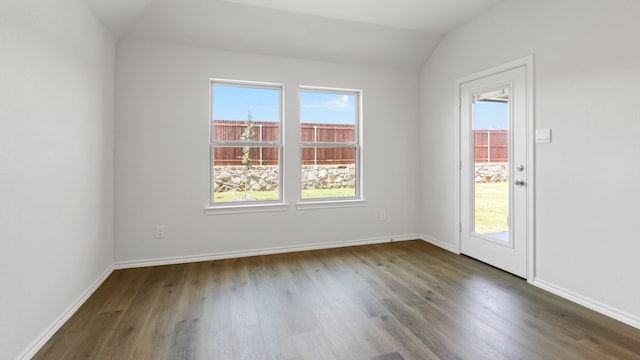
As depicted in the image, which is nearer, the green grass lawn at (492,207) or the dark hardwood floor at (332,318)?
the dark hardwood floor at (332,318)

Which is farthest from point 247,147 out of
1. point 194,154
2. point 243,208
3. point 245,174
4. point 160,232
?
point 160,232

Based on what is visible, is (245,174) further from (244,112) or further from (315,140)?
(315,140)

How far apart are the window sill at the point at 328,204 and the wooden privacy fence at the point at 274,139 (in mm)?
533

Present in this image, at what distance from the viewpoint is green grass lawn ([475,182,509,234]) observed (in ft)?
10.6

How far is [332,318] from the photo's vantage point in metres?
2.29

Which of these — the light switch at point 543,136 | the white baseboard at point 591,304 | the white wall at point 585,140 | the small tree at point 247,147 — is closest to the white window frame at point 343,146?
the small tree at point 247,147

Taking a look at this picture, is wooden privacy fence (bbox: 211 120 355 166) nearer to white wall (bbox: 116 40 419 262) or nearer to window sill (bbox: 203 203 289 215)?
white wall (bbox: 116 40 419 262)

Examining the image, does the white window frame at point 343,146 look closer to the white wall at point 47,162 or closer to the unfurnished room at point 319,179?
the unfurnished room at point 319,179

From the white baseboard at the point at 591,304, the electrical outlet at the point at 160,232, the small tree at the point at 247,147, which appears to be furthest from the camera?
the small tree at the point at 247,147

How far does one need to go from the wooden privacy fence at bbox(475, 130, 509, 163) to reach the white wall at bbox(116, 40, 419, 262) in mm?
1286

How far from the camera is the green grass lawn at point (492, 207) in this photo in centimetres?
323

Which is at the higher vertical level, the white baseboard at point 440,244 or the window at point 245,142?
the window at point 245,142

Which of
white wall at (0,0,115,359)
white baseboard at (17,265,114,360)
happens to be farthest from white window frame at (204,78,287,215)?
white baseboard at (17,265,114,360)

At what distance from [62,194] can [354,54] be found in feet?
11.2
